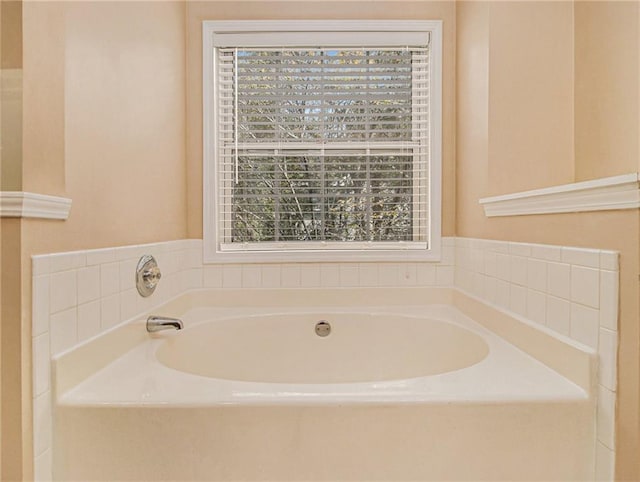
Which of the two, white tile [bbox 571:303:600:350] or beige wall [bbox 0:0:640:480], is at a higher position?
beige wall [bbox 0:0:640:480]

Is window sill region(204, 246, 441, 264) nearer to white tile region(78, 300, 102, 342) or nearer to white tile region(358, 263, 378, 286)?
white tile region(358, 263, 378, 286)

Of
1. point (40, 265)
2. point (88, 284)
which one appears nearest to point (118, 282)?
point (88, 284)

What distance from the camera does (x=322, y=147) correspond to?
206 cm

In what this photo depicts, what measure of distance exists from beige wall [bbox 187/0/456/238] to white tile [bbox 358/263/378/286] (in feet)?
2.48

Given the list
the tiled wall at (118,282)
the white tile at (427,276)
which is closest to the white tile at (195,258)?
the tiled wall at (118,282)

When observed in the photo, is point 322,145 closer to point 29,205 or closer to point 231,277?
point 231,277

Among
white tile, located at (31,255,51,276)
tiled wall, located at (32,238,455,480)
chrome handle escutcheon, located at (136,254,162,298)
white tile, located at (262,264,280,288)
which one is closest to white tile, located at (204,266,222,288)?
tiled wall, located at (32,238,455,480)

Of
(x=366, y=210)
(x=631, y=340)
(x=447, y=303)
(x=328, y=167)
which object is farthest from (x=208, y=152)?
(x=631, y=340)

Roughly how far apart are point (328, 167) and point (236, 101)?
2.02 feet

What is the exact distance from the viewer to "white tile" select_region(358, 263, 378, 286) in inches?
79.5

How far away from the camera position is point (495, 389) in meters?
0.95

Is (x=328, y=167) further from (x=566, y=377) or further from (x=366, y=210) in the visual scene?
(x=566, y=377)

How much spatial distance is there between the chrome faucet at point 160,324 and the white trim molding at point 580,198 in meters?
1.35

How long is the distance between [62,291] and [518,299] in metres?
1.43
